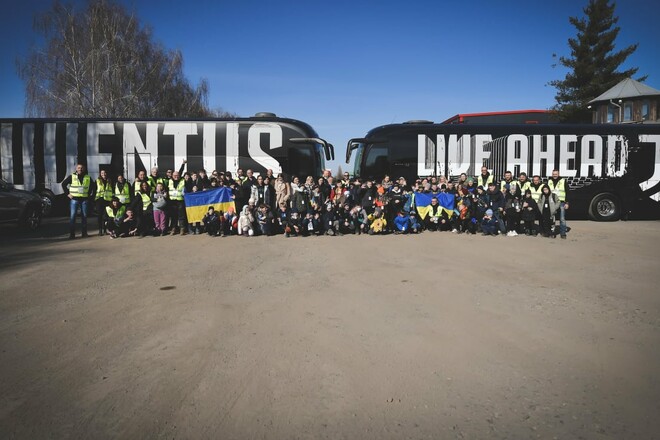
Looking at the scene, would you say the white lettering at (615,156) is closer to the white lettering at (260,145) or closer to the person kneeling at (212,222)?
the white lettering at (260,145)

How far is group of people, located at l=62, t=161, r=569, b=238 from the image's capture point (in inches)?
428

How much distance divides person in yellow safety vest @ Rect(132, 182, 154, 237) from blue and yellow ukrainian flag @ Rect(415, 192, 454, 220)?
7.41 metres

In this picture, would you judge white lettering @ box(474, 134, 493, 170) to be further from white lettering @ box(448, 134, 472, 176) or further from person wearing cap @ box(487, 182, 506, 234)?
person wearing cap @ box(487, 182, 506, 234)

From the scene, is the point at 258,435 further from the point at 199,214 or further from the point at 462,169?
the point at 462,169

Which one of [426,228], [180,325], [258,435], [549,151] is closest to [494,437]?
[258,435]

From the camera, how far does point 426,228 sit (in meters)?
12.0

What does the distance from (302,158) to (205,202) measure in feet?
14.2

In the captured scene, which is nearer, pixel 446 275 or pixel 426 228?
pixel 446 275

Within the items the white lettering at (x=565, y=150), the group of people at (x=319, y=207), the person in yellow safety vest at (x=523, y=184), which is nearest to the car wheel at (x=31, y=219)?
the group of people at (x=319, y=207)

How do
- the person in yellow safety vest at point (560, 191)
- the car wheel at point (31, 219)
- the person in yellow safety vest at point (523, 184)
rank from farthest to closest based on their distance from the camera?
1. the car wheel at point (31, 219)
2. the person in yellow safety vest at point (523, 184)
3. the person in yellow safety vest at point (560, 191)

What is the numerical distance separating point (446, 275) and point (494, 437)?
4.01 m

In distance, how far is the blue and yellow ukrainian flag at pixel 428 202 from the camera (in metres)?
11.9

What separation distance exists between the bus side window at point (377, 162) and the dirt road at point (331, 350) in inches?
305

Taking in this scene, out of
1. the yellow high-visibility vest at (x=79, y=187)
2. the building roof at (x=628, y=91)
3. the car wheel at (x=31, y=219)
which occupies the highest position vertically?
the building roof at (x=628, y=91)
